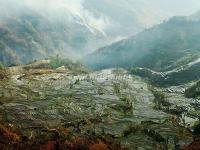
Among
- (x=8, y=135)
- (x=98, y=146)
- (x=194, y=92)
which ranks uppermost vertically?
(x=194, y=92)

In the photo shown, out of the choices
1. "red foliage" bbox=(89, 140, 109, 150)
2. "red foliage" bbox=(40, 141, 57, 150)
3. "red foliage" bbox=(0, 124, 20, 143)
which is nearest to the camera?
"red foliage" bbox=(40, 141, 57, 150)

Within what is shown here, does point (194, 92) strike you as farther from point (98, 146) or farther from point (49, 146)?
point (49, 146)

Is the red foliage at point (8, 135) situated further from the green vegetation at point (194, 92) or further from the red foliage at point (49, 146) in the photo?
the green vegetation at point (194, 92)

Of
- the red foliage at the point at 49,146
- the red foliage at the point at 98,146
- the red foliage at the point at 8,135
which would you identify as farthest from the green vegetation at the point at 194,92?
the red foliage at the point at 49,146

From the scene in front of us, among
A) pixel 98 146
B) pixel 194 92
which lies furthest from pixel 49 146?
pixel 194 92

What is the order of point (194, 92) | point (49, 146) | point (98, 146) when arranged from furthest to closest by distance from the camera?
point (194, 92) → point (98, 146) → point (49, 146)

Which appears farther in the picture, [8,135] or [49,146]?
[8,135]

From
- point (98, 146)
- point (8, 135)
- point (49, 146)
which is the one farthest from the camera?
point (8, 135)

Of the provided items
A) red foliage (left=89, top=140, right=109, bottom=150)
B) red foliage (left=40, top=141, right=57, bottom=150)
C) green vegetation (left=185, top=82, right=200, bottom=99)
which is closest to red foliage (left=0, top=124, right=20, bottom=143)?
red foliage (left=40, top=141, right=57, bottom=150)

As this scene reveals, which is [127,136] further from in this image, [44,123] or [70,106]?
[70,106]

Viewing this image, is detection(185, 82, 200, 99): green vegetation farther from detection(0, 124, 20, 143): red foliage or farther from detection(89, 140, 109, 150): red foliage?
detection(89, 140, 109, 150): red foliage

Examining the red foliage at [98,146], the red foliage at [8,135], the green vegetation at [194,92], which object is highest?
the green vegetation at [194,92]

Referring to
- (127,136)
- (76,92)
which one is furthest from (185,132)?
(76,92)
